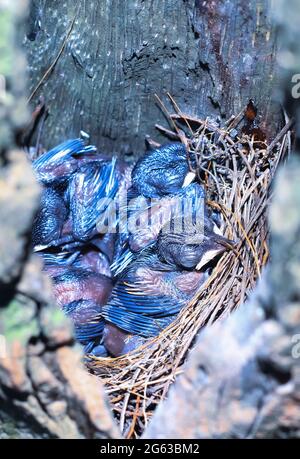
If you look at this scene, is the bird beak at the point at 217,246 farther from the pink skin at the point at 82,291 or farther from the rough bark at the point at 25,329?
the rough bark at the point at 25,329

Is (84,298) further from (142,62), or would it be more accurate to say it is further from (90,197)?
(142,62)

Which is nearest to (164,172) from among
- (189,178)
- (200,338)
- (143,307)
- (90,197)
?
(189,178)

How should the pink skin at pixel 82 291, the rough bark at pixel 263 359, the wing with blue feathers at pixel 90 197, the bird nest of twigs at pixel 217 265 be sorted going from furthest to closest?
1. the wing with blue feathers at pixel 90 197
2. the pink skin at pixel 82 291
3. the bird nest of twigs at pixel 217 265
4. the rough bark at pixel 263 359

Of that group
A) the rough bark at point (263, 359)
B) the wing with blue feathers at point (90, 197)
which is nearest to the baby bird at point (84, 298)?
the wing with blue feathers at point (90, 197)

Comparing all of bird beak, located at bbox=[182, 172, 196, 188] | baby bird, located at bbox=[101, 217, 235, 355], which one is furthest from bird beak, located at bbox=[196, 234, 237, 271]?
bird beak, located at bbox=[182, 172, 196, 188]

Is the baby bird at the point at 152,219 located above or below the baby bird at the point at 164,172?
below
